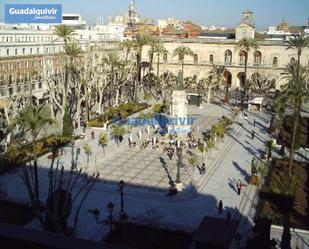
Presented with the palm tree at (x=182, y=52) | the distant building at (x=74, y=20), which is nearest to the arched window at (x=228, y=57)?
the palm tree at (x=182, y=52)

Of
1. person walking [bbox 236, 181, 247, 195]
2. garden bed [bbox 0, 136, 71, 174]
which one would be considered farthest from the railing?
person walking [bbox 236, 181, 247, 195]

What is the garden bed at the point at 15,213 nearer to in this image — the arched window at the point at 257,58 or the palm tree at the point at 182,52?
the palm tree at the point at 182,52

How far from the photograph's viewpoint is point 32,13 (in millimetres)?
83625

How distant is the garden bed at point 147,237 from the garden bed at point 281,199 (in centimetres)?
530

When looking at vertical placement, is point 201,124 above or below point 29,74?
Answer: below

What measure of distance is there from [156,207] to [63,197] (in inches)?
300

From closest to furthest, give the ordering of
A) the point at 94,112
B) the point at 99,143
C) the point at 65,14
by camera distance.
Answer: the point at 99,143, the point at 94,112, the point at 65,14

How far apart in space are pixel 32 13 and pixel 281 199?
2729 inches

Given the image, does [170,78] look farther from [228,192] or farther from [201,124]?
[228,192]

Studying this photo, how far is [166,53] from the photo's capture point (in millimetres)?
89562

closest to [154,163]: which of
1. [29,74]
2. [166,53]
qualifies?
[29,74]

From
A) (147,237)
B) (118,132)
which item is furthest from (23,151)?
(147,237)

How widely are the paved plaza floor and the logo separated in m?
45.6

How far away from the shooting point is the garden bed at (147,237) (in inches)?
898
